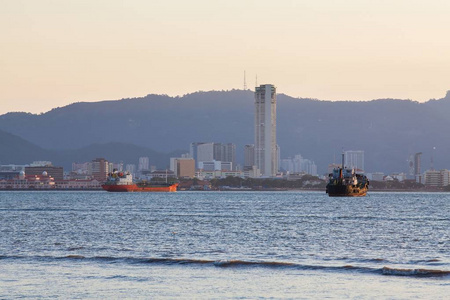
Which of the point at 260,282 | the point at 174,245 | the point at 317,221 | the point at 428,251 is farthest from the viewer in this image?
the point at 317,221

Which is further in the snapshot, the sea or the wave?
the wave

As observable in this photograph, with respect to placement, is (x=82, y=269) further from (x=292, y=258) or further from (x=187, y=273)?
(x=292, y=258)

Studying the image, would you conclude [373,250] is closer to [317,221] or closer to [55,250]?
[55,250]

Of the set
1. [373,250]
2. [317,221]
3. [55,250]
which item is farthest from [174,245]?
[317,221]

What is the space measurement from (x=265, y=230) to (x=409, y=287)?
44.9 metres

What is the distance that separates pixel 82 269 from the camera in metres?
57.9

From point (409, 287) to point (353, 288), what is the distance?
3058mm

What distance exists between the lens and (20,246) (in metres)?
74.2

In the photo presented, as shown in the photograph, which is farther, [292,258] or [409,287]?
[292,258]

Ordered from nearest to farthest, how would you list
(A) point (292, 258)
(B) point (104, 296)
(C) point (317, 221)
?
(B) point (104, 296), (A) point (292, 258), (C) point (317, 221)

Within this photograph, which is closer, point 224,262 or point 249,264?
point 224,262

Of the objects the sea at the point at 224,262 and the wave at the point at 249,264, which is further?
the wave at the point at 249,264

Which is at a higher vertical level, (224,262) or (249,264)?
(224,262)

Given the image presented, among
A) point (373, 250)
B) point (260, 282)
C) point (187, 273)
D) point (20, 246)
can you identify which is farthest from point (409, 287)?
point (20, 246)
